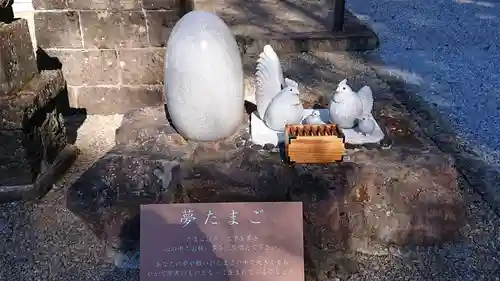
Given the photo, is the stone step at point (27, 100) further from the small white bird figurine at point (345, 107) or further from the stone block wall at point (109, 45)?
the small white bird figurine at point (345, 107)

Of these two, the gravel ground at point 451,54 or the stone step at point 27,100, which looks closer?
the stone step at point 27,100

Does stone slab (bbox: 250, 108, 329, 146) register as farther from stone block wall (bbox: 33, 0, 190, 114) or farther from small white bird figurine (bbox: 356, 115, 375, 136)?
stone block wall (bbox: 33, 0, 190, 114)

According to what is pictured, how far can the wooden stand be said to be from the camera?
7.36ft

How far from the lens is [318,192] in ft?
7.28

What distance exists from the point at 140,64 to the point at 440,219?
208 centimetres

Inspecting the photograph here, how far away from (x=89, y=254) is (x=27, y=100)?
0.83m

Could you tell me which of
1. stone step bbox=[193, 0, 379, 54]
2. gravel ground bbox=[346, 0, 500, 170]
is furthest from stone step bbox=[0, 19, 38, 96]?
gravel ground bbox=[346, 0, 500, 170]

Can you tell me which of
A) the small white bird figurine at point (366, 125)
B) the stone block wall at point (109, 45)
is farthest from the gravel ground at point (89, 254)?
the stone block wall at point (109, 45)

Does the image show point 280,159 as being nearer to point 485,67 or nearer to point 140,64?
point 140,64

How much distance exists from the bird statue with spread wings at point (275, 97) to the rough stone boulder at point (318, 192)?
0.55ft

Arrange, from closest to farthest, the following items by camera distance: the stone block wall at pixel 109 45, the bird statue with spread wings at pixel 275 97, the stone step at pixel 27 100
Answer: the bird statue with spread wings at pixel 275 97 → the stone step at pixel 27 100 → the stone block wall at pixel 109 45

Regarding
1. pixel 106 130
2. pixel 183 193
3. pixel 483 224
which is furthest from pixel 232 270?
pixel 106 130

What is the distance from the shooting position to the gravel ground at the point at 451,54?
359 centimetres

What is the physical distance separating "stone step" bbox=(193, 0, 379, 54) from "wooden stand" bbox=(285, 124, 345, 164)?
2.62 m
